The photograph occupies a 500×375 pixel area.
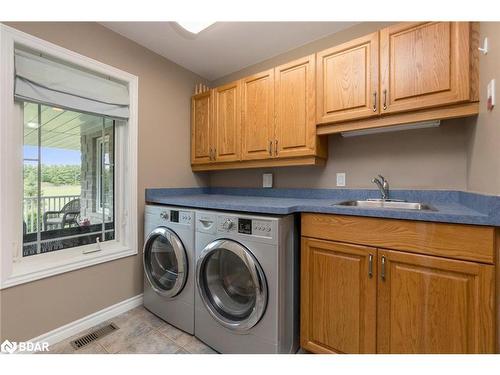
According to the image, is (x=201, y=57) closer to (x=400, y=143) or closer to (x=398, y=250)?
(x=400, y=143)

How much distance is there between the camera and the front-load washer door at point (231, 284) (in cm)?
131

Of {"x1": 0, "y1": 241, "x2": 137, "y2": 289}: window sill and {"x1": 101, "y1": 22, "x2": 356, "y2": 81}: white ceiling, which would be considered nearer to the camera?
{"x1": 0, "y1": 241, "x2": 137, "y2": 289}: window sill

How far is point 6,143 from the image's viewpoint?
1.38 metres

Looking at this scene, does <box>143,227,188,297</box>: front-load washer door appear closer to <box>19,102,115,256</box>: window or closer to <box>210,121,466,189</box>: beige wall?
<box>19,102,115,256</box>: window

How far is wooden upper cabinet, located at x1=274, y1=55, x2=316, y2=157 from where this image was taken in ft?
5.69

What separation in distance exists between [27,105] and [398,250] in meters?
2.47

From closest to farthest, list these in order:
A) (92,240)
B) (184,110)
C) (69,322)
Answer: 1. (69,322)
2. (92,240)
3. (184,110)

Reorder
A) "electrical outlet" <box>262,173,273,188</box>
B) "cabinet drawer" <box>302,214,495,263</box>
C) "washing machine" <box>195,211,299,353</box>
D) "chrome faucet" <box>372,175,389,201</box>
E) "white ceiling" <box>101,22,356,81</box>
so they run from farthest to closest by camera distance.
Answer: "electrical outlet" <box>262,173,273,188</box> < "white ceiling" <box>101,22,356,81</box> < "chrome faucet" <box>372,175,389,201</box> < "washing machine" <box>195,211,299,353</box> < "cabinet drawer" <box>302,214,495,263</box>

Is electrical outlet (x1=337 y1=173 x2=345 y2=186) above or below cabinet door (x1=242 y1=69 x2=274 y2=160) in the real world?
below

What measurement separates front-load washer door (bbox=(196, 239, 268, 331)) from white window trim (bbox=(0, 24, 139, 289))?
3.02 ft

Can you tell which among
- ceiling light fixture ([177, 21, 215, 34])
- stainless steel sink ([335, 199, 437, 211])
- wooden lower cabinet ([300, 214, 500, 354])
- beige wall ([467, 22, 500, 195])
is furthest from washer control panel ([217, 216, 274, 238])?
ceiling light fixture ([177, 21, 215, 34])

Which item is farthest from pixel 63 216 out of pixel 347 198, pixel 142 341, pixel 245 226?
pixel 347 198
